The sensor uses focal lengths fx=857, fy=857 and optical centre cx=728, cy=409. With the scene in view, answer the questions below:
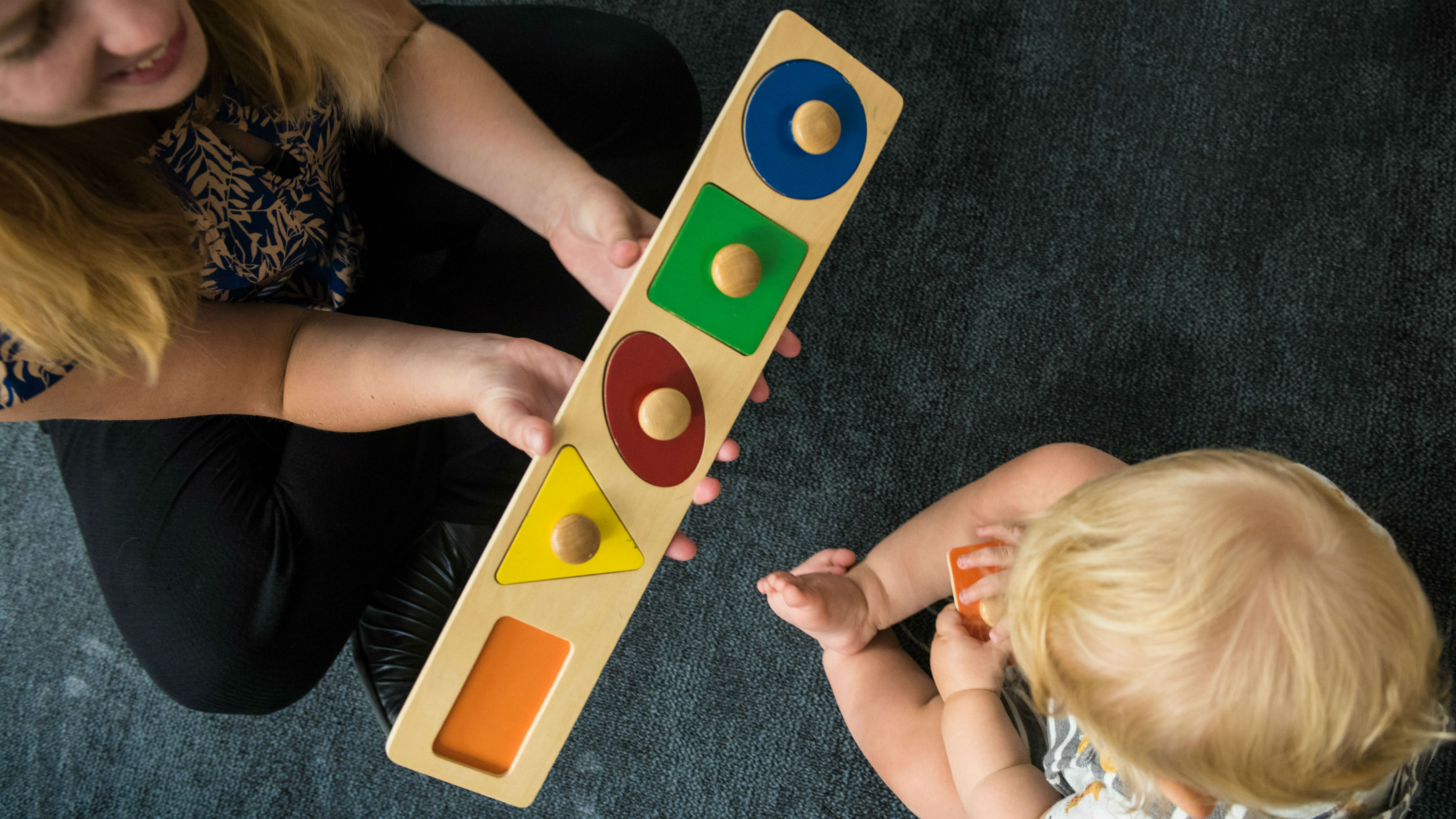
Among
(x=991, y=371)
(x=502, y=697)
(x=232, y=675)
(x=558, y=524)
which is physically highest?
(x=991, y=371)

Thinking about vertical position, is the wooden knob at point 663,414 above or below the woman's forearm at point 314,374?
above

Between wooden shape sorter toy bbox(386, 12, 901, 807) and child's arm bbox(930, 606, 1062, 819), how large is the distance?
0.89 ft

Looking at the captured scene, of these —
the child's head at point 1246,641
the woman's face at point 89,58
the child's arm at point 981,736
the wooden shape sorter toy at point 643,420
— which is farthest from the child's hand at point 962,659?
the woman's face at point 89,58

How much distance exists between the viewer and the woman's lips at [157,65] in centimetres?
41

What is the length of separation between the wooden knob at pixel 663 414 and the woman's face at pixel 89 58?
0.30 metres

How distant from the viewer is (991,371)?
34.8 inches

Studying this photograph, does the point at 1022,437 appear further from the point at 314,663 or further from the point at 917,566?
the point at 314,663

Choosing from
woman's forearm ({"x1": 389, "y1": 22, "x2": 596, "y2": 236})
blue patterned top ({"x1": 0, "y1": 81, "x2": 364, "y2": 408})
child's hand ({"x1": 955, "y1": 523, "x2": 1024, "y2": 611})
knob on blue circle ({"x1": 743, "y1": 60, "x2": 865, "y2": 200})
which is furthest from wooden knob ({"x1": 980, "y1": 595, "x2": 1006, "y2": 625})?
blue patterned top ({"x1": 0, "y1": 81, "x2": 364, "y2": 408})

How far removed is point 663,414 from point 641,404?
0.02 meters

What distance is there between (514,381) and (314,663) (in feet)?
1.13

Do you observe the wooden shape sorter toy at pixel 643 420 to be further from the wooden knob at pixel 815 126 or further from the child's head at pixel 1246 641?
the child's head at pixel 1246 641

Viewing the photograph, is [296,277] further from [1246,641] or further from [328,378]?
[1246,641]

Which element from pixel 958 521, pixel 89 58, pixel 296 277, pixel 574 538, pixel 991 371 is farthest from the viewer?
pixel 991 371

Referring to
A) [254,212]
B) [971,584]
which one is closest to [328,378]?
[254,212]
